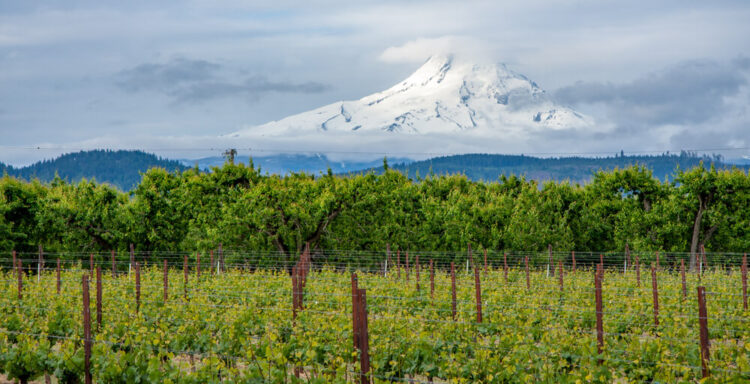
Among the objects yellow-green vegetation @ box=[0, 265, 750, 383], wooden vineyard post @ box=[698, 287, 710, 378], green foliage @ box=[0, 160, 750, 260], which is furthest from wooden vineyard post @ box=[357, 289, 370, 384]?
green foliage @ box=[0, 160, 750, 260]

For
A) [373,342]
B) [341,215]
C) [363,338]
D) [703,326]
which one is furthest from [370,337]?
[341,215]

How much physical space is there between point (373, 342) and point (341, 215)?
1839 cm

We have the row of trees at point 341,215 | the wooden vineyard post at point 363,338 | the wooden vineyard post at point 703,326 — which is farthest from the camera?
the row of trees at point 341,215

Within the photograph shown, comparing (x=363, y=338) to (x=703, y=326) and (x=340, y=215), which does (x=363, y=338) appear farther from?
(x=340, y=215)

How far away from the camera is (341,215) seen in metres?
27.3

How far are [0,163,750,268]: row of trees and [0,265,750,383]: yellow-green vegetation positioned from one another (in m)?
11.0

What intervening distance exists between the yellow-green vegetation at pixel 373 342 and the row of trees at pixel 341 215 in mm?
10958

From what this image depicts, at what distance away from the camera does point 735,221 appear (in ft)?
89.4

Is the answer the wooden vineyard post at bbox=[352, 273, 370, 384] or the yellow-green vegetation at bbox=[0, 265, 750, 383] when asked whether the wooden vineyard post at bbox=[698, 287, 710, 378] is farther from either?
the wooden vineyard post at bbox=[352, 273, 370, 384]

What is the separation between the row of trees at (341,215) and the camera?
87.7 feet

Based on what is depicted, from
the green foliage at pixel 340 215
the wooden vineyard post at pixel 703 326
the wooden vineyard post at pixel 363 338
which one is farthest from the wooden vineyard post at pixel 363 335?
the green foliage at pixel 340 215

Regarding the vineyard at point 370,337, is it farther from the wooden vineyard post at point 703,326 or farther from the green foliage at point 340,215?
the green foliage at point 340,215

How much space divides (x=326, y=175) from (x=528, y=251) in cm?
867

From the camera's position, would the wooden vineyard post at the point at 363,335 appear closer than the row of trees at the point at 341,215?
Yes
